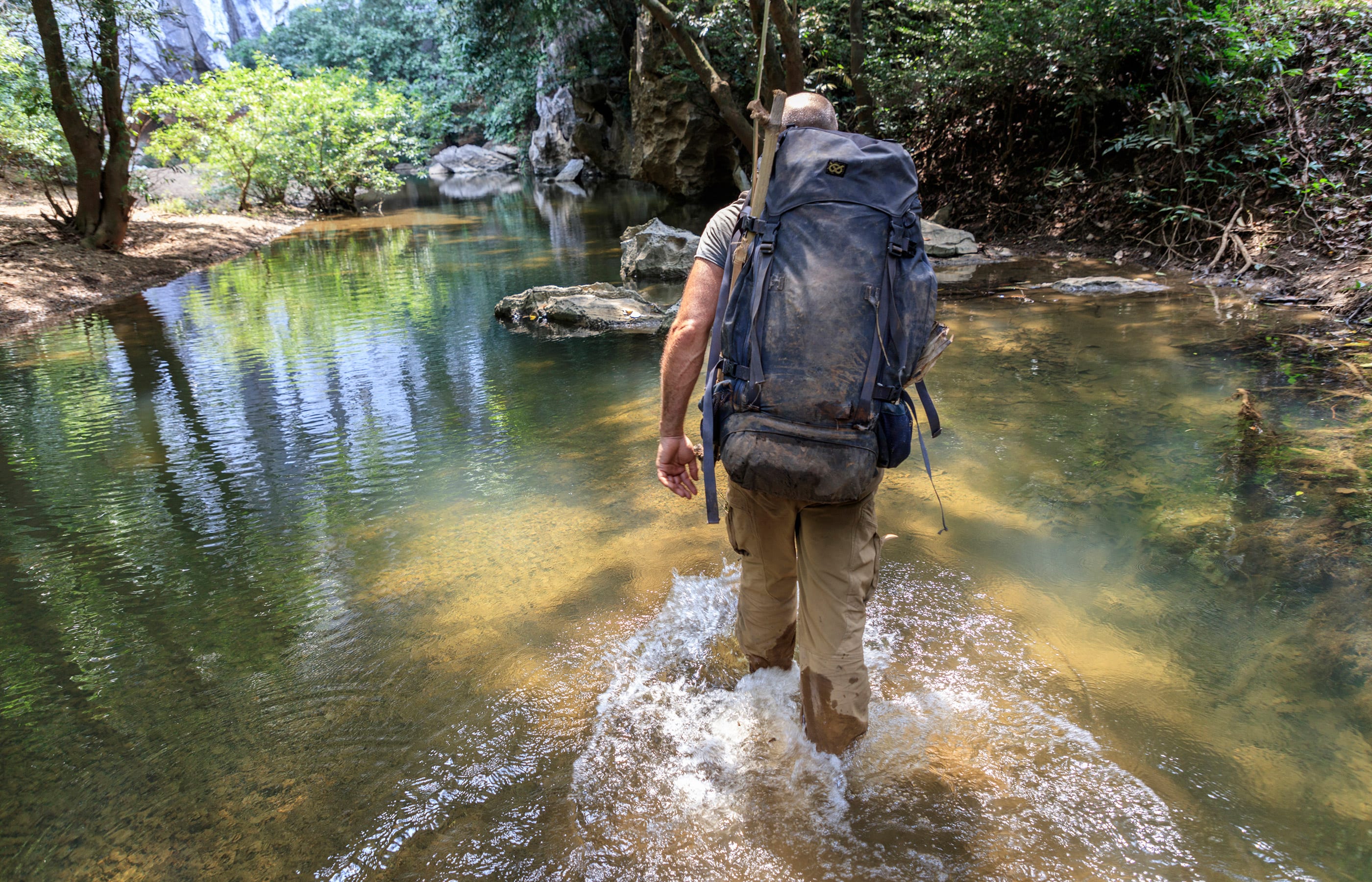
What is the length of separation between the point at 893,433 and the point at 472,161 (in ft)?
130

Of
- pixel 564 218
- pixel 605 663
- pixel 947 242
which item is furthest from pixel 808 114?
pixel 564 218

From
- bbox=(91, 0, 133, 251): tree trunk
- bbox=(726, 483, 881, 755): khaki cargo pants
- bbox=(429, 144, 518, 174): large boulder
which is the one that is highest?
bbox=(429, 144, 518, 174): large boulder

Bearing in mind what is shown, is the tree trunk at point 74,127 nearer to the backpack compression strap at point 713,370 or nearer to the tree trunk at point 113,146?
the tree trunk at point 113,146

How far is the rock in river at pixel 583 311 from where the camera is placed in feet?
25.6

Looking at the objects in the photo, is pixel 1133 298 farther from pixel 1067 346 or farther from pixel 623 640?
pixel 623 640

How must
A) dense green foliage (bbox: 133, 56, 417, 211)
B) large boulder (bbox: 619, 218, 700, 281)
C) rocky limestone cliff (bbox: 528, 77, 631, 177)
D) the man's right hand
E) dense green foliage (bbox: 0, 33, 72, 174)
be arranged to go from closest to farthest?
the man's right hand
large boulder (bbox: 619, 218, 700, 281)
dense green foliage (bbox: 0, 33, 72, 174)
dense green foliage (bbox: 133, 56, 417, 211)
rocky limestone cliff (bbox: 528, 77, 631, 177)

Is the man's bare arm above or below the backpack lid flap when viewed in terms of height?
below

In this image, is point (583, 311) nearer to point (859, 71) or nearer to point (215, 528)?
point (215, 528)

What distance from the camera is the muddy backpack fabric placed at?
1958 millimetres

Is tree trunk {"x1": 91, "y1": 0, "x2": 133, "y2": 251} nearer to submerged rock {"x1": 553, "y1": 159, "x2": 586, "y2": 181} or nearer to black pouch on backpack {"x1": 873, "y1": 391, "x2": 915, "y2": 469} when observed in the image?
black pouch on backpack {"x1": 873, "y1": 391, "x2": 915, "y2": 469}

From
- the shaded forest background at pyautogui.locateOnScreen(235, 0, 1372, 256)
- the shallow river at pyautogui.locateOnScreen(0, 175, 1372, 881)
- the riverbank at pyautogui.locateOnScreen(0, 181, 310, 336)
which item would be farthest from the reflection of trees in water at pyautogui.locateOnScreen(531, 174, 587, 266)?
the shallow river at pyautogui.locateOnScreen(0, 175, 1372, 881)

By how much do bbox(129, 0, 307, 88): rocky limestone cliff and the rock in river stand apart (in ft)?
84.4

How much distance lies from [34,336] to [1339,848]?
10499 millimetres

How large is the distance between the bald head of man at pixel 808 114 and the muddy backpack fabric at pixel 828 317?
162mm
